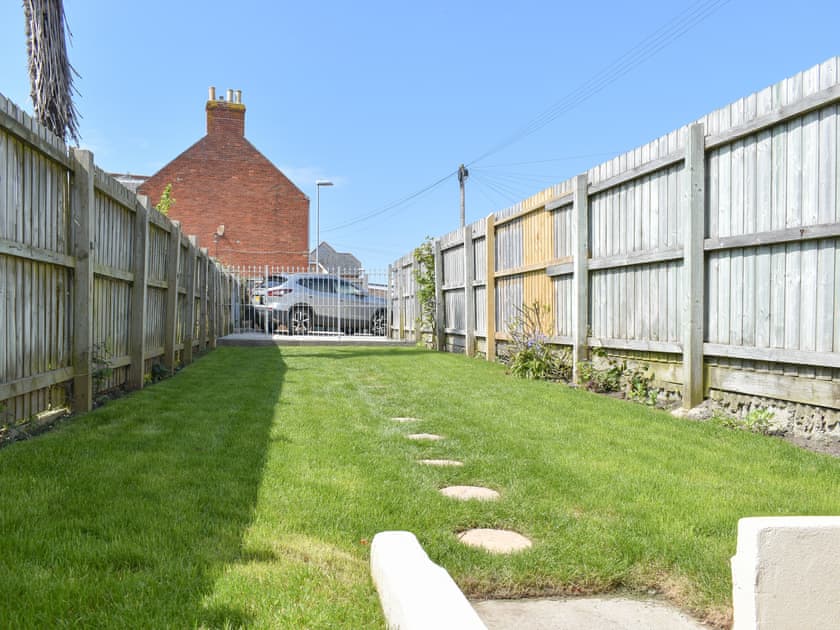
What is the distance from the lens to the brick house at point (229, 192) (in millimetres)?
31641

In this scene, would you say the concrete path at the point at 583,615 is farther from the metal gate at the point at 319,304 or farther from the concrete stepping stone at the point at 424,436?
the metal gate at the point at 319,304

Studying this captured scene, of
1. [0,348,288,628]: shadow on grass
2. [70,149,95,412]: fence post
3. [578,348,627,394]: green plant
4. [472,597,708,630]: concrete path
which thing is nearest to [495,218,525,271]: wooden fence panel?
[578,348,627,394]: green plant

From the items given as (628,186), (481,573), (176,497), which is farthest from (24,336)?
(628,186)

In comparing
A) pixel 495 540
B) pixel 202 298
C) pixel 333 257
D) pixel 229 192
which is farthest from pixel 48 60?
pixel 333 257

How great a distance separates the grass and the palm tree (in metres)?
5.30

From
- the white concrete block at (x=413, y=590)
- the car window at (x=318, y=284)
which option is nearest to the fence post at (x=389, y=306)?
the car window at (x=318, y=284)

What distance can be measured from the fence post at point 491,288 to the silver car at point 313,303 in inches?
342

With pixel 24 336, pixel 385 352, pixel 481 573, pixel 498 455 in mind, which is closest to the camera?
pixel 481 573

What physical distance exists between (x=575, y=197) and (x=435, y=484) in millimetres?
5245

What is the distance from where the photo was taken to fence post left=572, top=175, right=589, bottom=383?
799cm

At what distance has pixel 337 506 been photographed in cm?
321

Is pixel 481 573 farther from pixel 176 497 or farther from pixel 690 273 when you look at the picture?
pixel 690 273

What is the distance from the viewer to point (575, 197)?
809cm

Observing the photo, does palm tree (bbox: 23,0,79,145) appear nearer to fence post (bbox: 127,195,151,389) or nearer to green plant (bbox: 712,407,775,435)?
fence post (bbox: 127,195,151,389)
